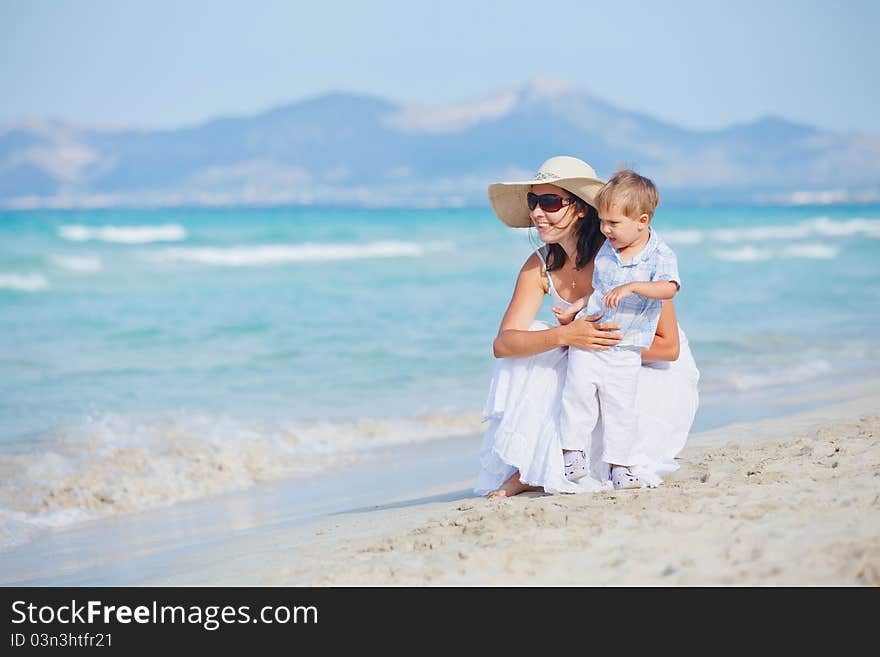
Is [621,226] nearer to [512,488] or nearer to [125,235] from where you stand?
[512,488]

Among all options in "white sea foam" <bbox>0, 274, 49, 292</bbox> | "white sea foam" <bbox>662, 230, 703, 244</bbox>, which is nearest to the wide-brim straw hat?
"white sea foam" <bbox>0, 274, 49, 292</bbox>

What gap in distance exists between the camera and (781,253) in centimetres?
2705

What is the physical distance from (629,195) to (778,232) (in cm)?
3653

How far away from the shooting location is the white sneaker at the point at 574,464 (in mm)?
4293

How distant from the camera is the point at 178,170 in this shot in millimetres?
145625

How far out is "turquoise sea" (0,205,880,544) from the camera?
6445 millimetres

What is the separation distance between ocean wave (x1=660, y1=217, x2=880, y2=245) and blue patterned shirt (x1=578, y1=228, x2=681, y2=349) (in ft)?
96.3

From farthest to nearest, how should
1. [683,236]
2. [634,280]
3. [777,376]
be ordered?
[683,236], [777,376], [634,280]

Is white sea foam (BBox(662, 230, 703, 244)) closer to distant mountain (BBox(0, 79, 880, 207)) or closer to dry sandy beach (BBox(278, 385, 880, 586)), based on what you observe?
dry sandy beach (BBox(278, 385, 880, 586))

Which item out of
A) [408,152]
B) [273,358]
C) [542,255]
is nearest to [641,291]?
[542,255]

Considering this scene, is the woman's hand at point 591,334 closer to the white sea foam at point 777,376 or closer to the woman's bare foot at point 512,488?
the woman's bare foot at point 512,488

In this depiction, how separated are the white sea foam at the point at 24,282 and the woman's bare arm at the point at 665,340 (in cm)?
1540

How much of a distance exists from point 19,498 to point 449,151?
154645 mm
